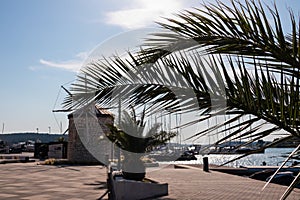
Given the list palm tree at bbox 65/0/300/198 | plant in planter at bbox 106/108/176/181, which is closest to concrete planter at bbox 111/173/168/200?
plant in planter at bbox 106/108/176/181

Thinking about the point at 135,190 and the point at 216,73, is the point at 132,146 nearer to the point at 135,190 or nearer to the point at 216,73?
the point at 135,190

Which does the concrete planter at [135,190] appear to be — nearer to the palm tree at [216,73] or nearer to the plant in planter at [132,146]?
the plant in planter at [132,146]

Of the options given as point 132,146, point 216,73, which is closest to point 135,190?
point 132,146

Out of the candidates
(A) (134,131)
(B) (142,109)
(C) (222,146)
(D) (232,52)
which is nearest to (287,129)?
(C) (222,146)

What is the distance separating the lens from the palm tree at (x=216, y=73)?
7.78 feet

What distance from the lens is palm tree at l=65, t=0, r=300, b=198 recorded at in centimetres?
237

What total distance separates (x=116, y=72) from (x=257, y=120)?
109cm

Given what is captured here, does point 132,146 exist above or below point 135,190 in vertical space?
above

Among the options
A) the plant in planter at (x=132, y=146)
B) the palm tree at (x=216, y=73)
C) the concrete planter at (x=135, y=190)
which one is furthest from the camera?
the plant in planter at (x=132, y=146)

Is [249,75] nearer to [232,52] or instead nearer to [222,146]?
[232,52]

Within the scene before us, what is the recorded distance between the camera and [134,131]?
478 inches

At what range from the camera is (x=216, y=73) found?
2508 mm

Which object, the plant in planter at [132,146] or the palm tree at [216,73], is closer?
the palm tree at [216,73]

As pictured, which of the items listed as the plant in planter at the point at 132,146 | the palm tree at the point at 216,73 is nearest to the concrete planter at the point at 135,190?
the plant in planter at the point at 132,146
